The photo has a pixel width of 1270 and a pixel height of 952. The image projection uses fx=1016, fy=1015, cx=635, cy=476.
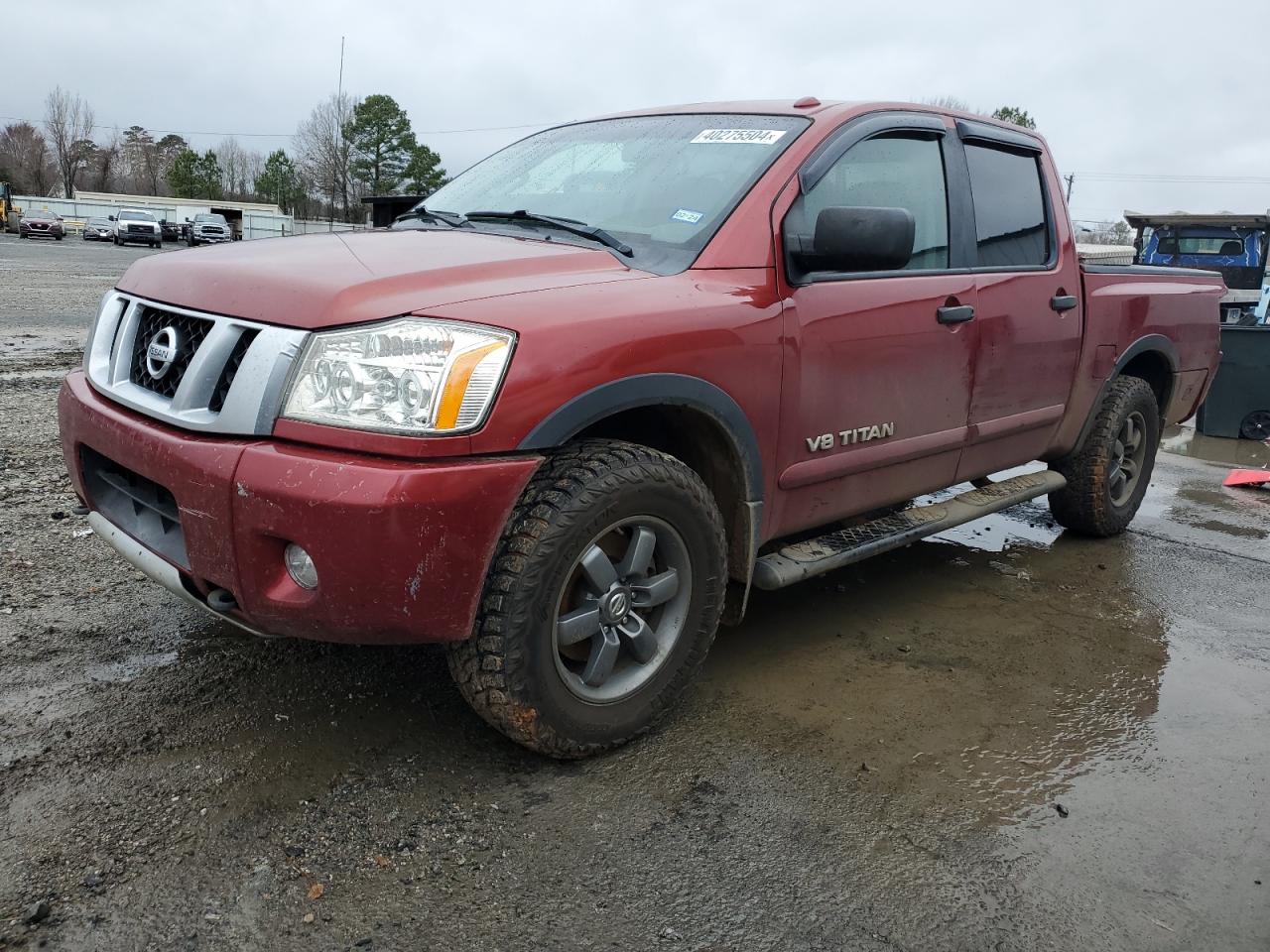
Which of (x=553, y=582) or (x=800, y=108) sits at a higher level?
(x=800, y=108)

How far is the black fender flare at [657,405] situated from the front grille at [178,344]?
35.2 inches

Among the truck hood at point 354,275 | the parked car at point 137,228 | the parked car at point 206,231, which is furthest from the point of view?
the parked car at point 206,231

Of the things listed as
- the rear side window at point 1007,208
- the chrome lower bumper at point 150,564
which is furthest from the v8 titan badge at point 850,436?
the chrome lower bumper at point 150,564

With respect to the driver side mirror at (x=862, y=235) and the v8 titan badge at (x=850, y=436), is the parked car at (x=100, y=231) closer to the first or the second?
the v8 titan badge at (x=850, y=436)

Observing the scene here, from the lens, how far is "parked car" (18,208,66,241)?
43.4 meters

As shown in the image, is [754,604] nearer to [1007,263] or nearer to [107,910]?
[1007,263]

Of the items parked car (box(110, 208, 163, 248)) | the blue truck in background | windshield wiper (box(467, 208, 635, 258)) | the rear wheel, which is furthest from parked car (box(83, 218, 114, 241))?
windshield wiper (box(467, 208, 635, 258))

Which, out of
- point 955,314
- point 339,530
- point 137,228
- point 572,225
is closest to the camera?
point 339,530

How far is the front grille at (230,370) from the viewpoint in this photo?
7.75 ft

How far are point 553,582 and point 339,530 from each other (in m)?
0.53

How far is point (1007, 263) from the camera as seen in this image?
392cm

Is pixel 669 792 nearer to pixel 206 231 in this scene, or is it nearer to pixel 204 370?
pixel 204 370

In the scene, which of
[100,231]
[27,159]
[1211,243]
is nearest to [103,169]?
[27,159]

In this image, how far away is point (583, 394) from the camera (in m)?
2.40
